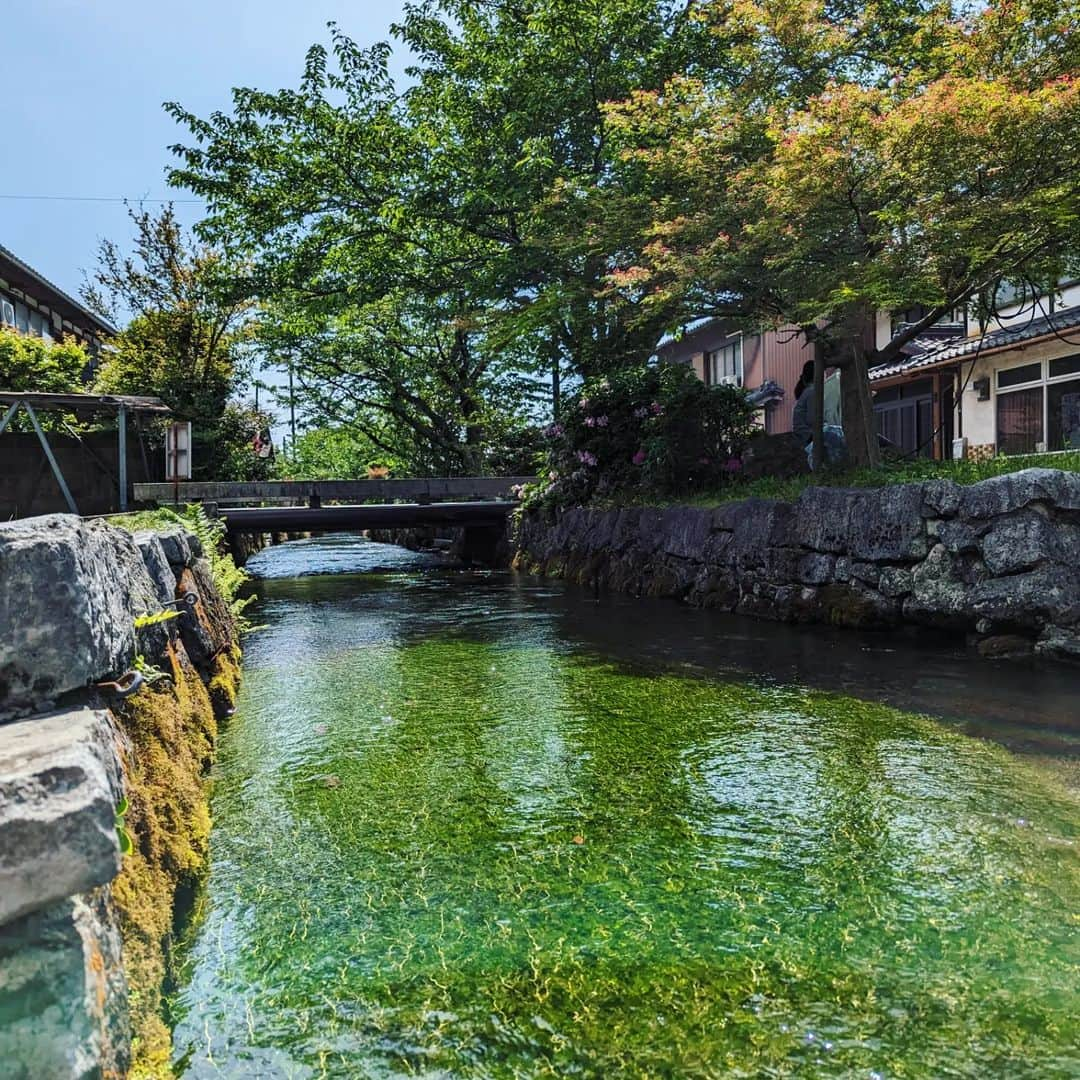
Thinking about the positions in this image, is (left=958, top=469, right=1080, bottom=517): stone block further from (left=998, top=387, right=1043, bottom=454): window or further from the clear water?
(left=998, top=387, right=1043, bottom=454): window

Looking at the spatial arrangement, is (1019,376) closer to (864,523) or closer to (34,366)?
(864,523)

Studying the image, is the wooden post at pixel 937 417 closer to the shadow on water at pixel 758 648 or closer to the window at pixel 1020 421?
the window at pixel 1020 421

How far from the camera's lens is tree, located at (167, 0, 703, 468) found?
451 inches

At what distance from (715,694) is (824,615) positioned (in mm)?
3120

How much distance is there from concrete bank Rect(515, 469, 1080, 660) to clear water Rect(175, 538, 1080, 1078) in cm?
90

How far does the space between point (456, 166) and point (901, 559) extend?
859 cm

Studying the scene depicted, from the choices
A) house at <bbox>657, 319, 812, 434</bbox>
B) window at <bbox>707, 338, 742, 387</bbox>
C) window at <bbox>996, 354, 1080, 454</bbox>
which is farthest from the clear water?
window at <bbox>707, 338, 742, 387</bbox>

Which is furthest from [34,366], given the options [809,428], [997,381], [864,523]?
[997,381]

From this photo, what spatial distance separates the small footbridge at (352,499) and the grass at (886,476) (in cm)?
512

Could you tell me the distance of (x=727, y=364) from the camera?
70.4ft

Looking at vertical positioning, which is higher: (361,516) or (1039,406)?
(1039,406)

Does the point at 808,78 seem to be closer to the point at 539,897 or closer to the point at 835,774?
the point at 835,774

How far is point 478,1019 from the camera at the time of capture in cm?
189

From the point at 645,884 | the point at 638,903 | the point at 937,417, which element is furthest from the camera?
the point at 937,417
